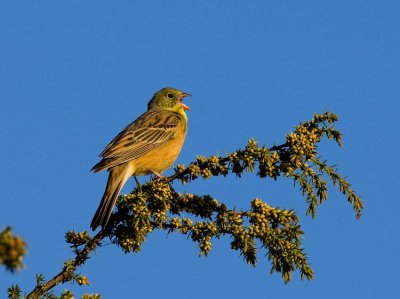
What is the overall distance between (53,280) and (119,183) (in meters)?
3.26

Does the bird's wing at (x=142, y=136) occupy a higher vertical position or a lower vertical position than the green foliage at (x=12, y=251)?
higher

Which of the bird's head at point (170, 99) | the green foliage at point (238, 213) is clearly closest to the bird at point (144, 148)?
the bird's head at point (170, 99)

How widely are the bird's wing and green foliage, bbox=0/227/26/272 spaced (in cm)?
562

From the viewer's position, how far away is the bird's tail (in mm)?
5035

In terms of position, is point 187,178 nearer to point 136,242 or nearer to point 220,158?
point 220,158

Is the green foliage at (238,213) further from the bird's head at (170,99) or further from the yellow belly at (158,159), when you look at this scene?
the bird's head at (170,99)

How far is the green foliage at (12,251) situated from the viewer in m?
1.63

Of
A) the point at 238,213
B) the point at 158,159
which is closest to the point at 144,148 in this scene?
the point at 158,159

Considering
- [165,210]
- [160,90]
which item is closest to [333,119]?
[165,210]

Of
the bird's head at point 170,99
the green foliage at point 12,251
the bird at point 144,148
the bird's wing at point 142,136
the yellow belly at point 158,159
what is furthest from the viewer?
the bird's head at point 170,99

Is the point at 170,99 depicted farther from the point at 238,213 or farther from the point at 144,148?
the point at 238,213

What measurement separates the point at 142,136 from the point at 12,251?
6755mm

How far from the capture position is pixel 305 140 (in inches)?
161

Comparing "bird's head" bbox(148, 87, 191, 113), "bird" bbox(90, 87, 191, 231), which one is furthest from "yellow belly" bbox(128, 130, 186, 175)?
"bird's head" bbox(148, 87, 191, 113)
